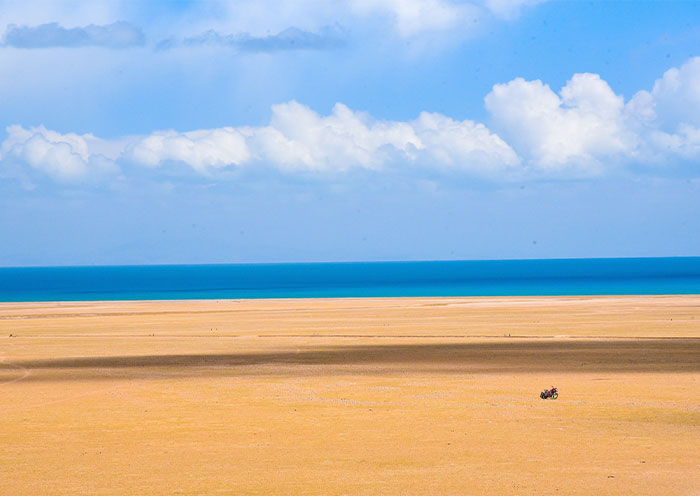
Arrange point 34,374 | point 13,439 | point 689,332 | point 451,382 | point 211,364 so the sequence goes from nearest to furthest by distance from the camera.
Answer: point 13,439
point 451,382
point 34,374
point 211,364
point 689,332

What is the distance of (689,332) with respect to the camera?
43.2 meters

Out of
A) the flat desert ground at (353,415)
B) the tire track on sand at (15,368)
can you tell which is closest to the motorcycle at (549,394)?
the flat desert ground at (353,415)

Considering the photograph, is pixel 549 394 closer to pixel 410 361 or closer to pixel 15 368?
pixel 410 361

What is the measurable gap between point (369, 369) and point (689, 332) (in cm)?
2075

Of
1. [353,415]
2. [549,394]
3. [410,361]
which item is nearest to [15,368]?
[410,361]

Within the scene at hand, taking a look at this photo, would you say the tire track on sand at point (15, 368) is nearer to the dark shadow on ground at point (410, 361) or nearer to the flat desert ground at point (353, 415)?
the flat desert ground at point (353, 415)

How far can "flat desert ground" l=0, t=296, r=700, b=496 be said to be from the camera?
14438 mm

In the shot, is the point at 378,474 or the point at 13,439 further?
the point at 13,439

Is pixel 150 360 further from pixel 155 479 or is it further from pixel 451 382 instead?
pixel 155 479

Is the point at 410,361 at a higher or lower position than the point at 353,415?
higher

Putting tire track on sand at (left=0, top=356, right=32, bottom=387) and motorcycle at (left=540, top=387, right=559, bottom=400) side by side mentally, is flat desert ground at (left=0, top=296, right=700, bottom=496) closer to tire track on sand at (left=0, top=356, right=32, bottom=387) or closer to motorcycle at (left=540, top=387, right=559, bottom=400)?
tire track on sand at (left=0, top=356, right=32, bottom=387)

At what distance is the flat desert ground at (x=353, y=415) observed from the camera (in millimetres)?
14438

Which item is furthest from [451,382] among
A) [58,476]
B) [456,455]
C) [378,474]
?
[58,476]

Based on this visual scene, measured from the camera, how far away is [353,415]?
801 inches
